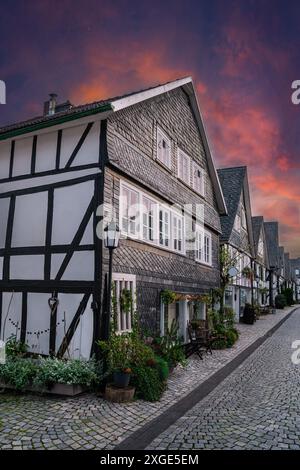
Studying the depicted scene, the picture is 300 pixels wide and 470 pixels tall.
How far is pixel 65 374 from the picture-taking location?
771cm

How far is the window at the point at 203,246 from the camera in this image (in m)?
16.2

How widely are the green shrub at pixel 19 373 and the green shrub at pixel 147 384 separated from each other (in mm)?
2096

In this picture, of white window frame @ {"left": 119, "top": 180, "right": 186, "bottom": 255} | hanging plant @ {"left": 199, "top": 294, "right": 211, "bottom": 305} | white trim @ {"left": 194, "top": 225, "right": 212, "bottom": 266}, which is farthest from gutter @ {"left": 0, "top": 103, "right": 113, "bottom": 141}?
hanging plant @ {"left": 199, "top": 294, "right": 211, "bottom": 305}

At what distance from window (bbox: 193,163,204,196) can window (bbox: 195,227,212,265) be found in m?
1.72

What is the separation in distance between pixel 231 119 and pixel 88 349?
10.4m

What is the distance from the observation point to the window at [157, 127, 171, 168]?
12952mm

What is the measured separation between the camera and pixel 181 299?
45.6 feet

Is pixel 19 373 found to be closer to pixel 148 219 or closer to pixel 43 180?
pixel 43 180

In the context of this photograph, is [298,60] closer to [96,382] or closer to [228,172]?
[96,382]

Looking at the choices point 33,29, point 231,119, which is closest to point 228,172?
point 231,119

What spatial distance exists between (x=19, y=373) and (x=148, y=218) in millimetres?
5657

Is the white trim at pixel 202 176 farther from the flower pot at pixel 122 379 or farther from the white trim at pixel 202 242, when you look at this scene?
the flower pot at pixel 122 379

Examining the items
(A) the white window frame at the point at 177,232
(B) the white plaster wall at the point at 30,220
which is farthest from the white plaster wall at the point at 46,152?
(A) the white window frame at the point at 177,232

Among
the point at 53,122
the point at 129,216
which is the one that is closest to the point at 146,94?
the point at 53,122
